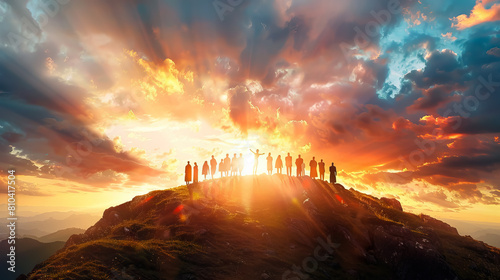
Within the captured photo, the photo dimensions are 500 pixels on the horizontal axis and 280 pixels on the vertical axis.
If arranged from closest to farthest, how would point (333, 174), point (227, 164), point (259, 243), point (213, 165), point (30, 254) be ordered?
point (259, 243) < point (213, 165) < point (227, 164) < point (333, 174) < point (30, 254)

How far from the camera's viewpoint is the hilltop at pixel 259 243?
18.2m

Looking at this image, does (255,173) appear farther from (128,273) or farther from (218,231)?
(128,273)

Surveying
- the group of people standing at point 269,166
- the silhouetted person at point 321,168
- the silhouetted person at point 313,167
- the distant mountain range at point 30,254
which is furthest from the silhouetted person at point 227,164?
the distant mountain range at point 30,254

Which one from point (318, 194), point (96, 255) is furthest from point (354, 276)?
point (96, 255)

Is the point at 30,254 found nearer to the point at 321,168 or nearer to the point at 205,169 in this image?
the point at 205,169

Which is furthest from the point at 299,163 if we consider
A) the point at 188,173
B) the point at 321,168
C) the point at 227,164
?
the point at 188,173

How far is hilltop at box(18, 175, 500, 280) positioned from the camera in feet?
59.6

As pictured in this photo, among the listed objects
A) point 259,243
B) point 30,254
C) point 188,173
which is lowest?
point 30,254

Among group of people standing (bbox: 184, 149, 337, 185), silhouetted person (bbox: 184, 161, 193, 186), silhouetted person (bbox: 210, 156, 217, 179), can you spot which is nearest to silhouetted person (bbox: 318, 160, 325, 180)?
group of people standing (bbox: 184, 149, 337, 185)

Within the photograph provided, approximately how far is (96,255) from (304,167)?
3338 cm

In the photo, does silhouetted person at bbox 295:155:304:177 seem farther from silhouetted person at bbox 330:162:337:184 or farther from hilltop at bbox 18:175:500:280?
silhouetted person at bbox 330:162:337:184

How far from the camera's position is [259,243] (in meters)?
25.3

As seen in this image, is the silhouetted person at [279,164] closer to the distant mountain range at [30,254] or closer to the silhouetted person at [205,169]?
the silhouetted person at [205,169]

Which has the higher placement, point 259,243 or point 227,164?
point 227,164
